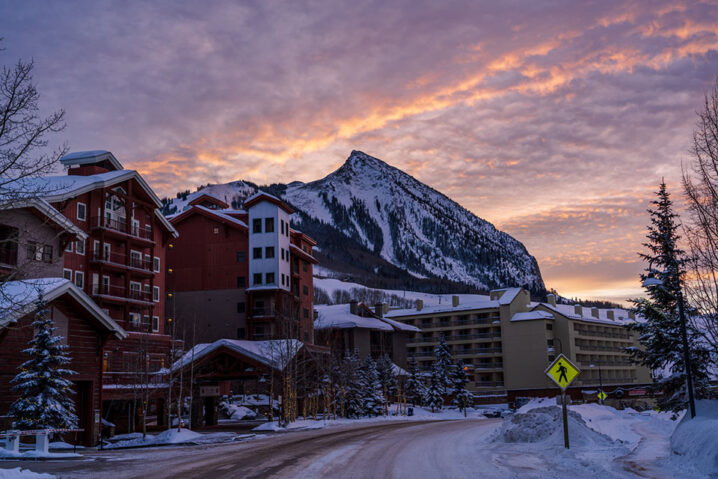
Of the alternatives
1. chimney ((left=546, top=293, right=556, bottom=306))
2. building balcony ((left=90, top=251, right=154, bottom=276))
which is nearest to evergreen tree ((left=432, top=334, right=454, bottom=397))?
chimney ((left=546, top=293, right=556, bottom=306))

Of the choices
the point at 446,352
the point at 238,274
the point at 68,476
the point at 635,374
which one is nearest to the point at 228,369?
the point at 238,274

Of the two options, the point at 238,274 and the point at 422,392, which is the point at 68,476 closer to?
the point at 238,274

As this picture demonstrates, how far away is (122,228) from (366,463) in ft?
158

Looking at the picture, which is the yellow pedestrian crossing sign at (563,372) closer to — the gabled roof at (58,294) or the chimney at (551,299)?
the gabled roof at (58,294)

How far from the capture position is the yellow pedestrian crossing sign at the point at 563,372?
21.0 m

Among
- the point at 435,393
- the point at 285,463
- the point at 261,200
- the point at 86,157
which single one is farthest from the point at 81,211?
the point at 435,393

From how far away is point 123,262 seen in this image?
205 ft

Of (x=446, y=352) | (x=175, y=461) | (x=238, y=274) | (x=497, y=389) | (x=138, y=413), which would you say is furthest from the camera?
(x=497, y=389)

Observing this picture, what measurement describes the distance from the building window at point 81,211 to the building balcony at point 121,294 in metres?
5.91

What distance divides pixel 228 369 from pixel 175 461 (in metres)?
31.8

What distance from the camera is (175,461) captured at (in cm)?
2103

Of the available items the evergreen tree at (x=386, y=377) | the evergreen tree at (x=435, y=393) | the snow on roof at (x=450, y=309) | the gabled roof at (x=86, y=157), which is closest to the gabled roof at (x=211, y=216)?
the gabled roof at (x=86, y=157)

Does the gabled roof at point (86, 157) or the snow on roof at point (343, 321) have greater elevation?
the gabled roof at point (86, 157)

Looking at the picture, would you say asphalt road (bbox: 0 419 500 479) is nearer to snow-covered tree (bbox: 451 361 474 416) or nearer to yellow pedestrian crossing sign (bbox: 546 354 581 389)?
yellow pedestrian crossing sign (bbox: 546 354 581 389)
